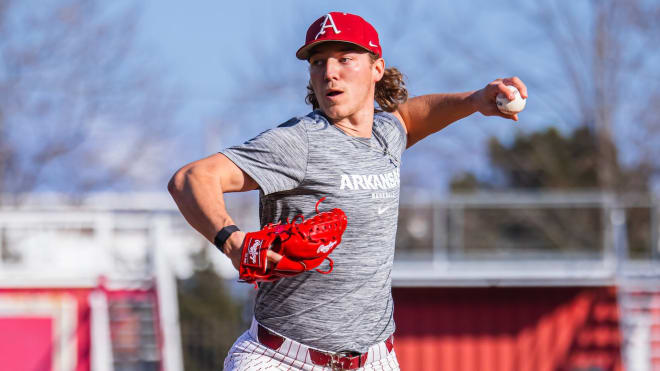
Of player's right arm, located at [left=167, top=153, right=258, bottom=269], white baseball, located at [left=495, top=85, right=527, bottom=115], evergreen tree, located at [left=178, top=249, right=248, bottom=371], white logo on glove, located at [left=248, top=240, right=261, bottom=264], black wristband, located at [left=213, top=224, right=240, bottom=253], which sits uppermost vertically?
white baseball, located at [left=495, top=85, right=527, bottom=115]

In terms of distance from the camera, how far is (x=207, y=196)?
3.50m

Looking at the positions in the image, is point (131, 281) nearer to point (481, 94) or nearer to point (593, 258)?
point (593, 258)

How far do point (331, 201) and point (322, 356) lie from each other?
2.19 ft

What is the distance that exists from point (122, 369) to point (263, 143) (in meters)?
9.60

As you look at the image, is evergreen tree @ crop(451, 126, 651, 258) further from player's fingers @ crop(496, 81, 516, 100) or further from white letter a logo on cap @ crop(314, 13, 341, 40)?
white letter a logo on cap @ crop(314, 13, 341, 40)

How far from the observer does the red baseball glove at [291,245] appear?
3391 millimetres

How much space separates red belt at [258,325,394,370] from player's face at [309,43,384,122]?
100cm

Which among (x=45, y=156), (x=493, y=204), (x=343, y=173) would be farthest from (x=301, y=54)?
(x=45, y=156)

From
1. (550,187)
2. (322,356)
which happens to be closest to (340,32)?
(322,356)

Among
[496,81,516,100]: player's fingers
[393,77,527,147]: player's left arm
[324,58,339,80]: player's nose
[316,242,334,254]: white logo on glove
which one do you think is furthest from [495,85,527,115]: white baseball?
[316,242,334,254]: white logo on glove

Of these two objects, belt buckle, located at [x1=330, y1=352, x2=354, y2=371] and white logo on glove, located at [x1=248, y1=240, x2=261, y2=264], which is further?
belt buckle, located at [x1=330, y1=352, x2=354, y2=371]

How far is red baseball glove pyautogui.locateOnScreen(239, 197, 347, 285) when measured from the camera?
3.39 metres

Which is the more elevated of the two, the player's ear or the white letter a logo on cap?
the white letter a logo on cap

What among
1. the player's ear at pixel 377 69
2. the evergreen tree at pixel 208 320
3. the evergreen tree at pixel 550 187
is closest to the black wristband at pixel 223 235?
the player's ear at pixel 377 69
